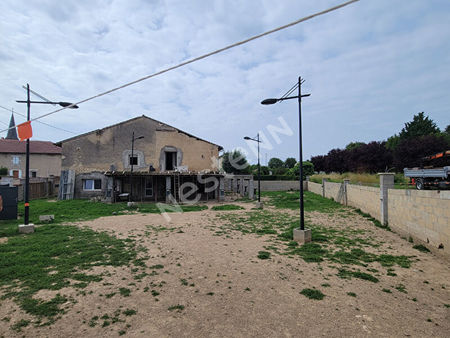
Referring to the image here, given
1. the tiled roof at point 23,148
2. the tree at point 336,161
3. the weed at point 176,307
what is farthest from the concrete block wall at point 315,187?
the tiled roof at point 23,148

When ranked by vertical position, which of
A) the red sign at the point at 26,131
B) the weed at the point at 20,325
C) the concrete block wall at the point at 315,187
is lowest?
the weed at the point at 20,325

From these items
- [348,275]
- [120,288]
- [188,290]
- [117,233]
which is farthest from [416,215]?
[117,233]

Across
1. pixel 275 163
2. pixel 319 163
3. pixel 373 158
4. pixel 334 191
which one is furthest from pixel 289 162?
pixel 334 191

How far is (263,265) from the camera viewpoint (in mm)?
5645

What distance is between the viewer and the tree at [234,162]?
50188 mm

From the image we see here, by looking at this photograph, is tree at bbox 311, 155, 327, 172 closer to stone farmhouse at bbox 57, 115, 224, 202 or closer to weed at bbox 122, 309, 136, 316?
stone farmhouse at bbox 57, 115, 224, 202

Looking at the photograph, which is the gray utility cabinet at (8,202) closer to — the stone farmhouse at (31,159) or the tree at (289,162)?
the stone farmhouse at (31,159)

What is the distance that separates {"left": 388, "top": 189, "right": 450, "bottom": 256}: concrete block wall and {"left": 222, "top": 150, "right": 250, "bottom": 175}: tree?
40.8 meters

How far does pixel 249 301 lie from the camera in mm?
3959

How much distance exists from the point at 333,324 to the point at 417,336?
1048mm

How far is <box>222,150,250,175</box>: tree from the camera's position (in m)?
50.2

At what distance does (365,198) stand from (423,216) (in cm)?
605

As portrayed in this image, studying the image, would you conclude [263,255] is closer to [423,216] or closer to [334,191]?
[423,216]

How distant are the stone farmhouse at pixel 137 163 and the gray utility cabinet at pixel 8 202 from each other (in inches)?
375
